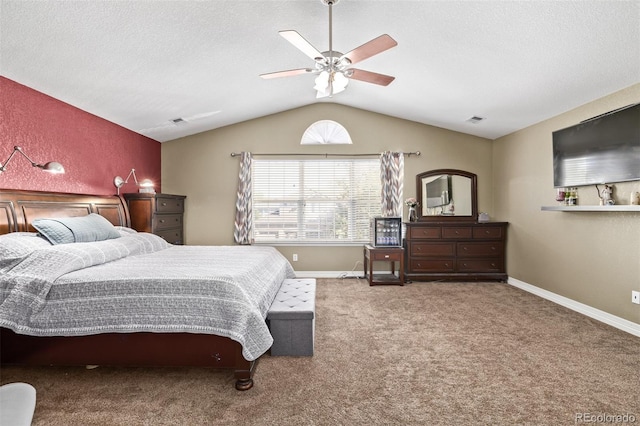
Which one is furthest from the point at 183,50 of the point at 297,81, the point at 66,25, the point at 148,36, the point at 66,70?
the point at 297,81

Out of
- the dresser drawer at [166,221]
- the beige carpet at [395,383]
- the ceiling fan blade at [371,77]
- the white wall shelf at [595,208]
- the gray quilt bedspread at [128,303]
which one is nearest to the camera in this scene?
the beige carpet at [395,383]

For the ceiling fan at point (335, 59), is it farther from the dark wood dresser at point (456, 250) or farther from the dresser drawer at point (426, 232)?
the dark wood dresser at point (456, 250)

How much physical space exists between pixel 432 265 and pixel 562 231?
70.2 inches

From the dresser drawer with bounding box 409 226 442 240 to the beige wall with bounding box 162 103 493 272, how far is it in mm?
731

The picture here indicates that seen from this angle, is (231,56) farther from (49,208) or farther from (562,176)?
(562,176)

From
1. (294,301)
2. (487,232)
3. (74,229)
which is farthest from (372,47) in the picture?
(487,232)

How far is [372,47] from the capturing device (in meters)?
2.31

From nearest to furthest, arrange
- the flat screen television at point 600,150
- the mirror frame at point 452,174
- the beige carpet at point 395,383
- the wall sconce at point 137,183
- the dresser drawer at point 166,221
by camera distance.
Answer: the beige carpet at point 395,383
the flat screen television at point 600,150
the wall sconce at point 137,183
the dresser drawer at point 166,221
the mirror frame at point 452,174

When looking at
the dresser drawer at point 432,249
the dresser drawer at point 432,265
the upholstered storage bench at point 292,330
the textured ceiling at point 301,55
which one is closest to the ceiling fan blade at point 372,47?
the textured ceiling at point 301,55

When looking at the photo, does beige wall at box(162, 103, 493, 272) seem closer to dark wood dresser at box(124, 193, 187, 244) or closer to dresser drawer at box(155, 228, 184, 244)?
dresser drawer at box(155, 228, 184, 244)

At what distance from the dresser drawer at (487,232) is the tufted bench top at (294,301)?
313 centimetres

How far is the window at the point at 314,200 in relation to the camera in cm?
559

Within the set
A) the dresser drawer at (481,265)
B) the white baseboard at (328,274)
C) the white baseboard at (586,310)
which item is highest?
the dresser drawer at (481,265)

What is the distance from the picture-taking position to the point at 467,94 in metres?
4.01
